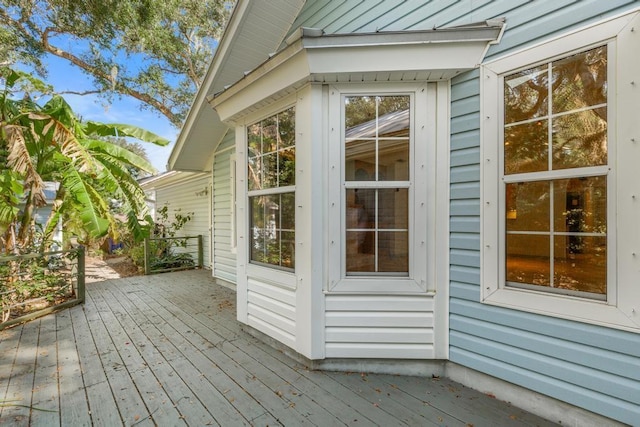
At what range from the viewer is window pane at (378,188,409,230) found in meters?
2.77

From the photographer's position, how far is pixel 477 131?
2.56 metres

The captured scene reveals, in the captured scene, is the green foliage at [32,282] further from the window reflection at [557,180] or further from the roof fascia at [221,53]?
the window reflection at [557,180]

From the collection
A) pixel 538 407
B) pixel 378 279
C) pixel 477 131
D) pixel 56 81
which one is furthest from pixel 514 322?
pixel 56 81

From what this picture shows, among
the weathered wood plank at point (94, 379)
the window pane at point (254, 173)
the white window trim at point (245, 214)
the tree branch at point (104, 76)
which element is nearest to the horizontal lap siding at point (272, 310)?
the white window trim at point (245, 214)

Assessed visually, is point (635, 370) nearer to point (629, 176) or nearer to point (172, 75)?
point (629, 176)

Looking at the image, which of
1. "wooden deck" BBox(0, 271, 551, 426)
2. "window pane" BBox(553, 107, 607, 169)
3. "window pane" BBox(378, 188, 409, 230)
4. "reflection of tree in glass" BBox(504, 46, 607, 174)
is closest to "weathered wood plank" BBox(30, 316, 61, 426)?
"wooden deck" BBox(0, 271, 551, 426)

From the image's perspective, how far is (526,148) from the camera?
2.35 meters

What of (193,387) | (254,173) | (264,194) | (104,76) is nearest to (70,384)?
(193,387)

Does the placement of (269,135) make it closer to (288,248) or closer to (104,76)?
(288,248)


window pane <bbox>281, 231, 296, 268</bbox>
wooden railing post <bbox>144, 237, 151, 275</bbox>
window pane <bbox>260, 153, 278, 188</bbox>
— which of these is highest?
window pane <bbox>260, 153, 278, 188</bbox>

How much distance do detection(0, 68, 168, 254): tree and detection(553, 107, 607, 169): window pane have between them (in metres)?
5.15

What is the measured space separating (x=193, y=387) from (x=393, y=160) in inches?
111

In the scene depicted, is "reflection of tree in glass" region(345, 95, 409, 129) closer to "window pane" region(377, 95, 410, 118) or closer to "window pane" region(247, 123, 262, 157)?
"window pane" region(377, 95, 410, 118)

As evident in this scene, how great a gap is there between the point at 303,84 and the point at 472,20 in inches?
65.8
